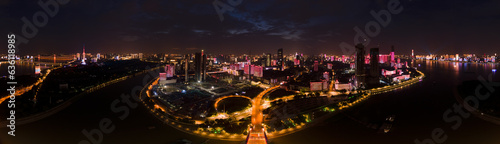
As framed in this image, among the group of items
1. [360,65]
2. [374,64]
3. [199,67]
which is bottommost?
[199,67]

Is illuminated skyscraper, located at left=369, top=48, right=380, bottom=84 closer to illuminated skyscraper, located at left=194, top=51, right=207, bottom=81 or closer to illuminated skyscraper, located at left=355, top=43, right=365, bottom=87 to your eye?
illuminated skyscraper, located at left=355, top=43, right=365, bottom=87

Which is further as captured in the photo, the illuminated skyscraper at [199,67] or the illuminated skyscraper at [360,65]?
the illuminated skyscraper at [199,67]

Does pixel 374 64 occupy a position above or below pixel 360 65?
above

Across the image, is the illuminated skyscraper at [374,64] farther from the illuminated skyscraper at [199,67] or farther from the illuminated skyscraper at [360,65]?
the illuminated skyscraper at [199,67]

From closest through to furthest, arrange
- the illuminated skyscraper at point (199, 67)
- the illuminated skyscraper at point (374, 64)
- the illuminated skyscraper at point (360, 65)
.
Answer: the illuminated skyscraper at point (360, 65)
the illuminated skyscraper at point (199, 67)
the illuminated skyscraper at point (374, 64)

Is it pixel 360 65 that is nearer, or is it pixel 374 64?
pixel 360 65

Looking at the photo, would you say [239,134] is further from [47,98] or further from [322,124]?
[47,98]

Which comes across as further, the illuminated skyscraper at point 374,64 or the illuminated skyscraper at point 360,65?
the illuminated skyscraper at point 374,64

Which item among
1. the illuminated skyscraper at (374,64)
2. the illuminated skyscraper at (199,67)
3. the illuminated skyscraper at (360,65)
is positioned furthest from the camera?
the illuminated skyscraper at (374,64)

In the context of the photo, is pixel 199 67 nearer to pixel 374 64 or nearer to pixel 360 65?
pixel 360 65

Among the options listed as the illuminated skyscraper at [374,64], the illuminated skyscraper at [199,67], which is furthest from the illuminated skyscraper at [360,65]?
the illuminated skyscraper at [199,67]

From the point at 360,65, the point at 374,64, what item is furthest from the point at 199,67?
the point at 374,64
